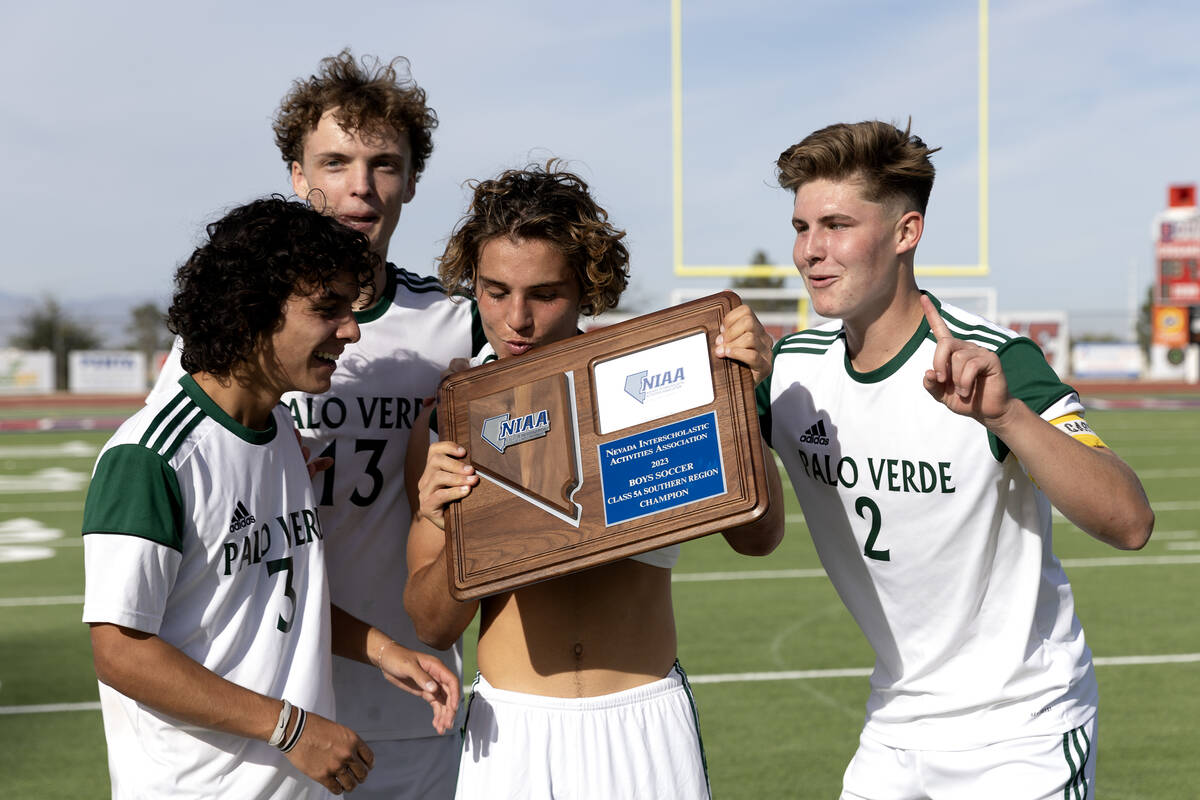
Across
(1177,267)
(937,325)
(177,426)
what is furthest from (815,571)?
(1177,267)

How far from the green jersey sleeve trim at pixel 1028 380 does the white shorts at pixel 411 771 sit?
5.27ft

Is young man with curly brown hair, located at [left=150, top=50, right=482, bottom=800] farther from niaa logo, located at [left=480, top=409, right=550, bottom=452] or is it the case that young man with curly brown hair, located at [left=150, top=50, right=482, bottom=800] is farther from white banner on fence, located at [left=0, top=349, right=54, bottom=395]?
white banner on fence, located at [left=0, top=349, right=54, bottom=395]

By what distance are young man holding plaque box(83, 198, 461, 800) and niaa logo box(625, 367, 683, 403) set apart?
559mm

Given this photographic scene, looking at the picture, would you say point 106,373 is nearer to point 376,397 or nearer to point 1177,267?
point 1177,267

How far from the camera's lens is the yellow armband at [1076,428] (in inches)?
85.0

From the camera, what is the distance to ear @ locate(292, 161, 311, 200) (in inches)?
118

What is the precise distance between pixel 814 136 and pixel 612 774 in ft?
4.68

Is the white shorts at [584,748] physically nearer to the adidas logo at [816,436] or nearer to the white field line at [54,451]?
the adidas logo at [816,436]

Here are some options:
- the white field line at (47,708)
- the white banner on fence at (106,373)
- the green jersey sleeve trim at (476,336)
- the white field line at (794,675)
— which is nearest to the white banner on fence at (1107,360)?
the white banner on fence at (106,373)

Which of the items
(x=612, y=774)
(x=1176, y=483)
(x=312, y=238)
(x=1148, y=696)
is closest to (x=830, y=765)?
(x=1148, y=696)

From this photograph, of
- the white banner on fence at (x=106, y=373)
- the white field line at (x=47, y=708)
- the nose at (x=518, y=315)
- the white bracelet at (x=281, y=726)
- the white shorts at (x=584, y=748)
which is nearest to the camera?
the white bracelet at (x=281, y=726)

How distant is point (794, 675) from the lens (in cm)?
577

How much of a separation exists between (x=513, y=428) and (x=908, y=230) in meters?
1.04

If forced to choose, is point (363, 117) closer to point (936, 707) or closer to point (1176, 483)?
point (936, 707)
